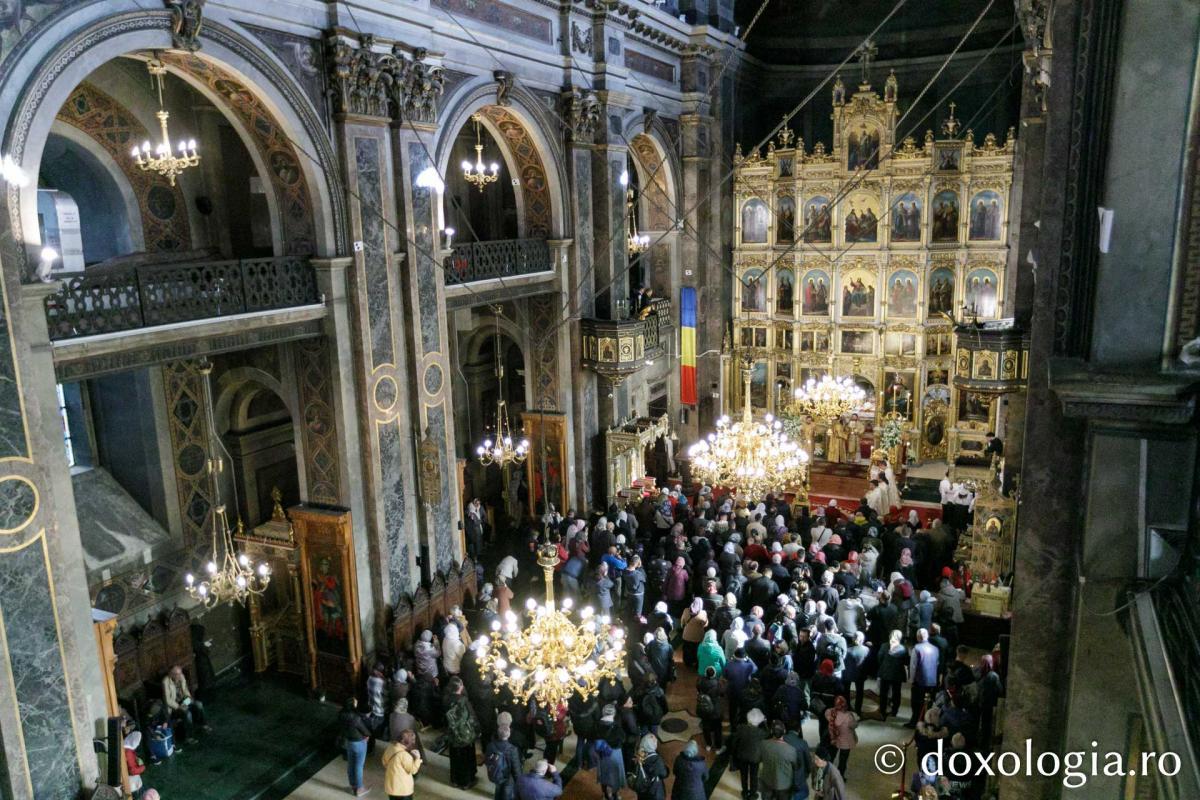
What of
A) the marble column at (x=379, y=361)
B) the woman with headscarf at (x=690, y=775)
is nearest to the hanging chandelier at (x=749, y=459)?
the marble column at (x=379, y=361)

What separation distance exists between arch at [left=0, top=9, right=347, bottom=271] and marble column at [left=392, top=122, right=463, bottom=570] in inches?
46.2

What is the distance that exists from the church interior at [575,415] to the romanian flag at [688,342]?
99 millimetres

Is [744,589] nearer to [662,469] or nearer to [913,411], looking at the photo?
[662,469]

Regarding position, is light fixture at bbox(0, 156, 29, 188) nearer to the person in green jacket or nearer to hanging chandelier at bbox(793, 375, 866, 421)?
the person in green jacket

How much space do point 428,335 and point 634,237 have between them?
771 centimetres

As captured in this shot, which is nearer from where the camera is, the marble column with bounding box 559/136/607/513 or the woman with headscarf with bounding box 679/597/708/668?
the woman with headscarf with bounding box 679/597/708/668

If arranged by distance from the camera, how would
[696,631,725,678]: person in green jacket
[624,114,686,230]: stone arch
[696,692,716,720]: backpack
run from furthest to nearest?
[624,114,686,230]: stone arch → [696,631,725,678]: person in green jacket → [696,692,716,720]: backpack

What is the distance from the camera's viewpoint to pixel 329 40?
10320 mm

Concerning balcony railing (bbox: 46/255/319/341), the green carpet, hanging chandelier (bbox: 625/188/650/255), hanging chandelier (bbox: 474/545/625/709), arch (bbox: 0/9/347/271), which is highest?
arch (bbox: 0/9/347/271)

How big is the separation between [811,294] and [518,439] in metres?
8.57

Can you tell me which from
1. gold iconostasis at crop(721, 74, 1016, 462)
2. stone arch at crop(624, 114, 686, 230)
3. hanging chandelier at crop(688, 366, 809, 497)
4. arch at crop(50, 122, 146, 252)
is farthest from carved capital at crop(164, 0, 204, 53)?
gold iconostasis at crop(721, 74, 1016, 462)

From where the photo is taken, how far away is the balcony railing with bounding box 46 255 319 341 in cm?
804

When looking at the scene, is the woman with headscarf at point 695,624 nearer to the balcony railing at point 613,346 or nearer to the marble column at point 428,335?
the marble column at point 428,335

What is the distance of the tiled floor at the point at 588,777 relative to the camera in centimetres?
913
